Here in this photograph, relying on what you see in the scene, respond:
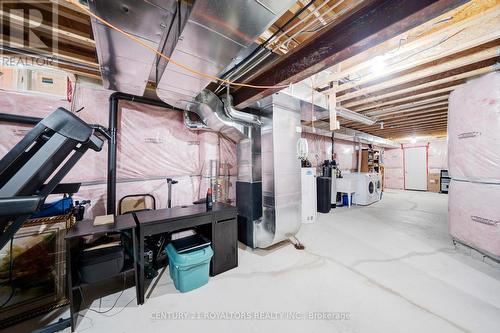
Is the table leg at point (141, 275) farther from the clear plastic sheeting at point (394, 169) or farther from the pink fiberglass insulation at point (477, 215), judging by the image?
the clear plastic sheeting at point (394, 169)

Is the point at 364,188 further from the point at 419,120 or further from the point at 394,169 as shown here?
the point at 394,169

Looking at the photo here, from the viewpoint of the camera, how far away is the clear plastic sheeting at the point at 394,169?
9.03 meters

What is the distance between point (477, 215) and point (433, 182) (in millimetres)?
7786

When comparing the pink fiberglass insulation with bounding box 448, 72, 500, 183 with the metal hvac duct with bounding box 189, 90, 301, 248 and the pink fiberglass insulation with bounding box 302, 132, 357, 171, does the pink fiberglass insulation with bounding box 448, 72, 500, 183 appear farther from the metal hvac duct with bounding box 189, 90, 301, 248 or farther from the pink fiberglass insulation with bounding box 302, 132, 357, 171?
the pink fiberglass insulation with bounding box 302, 132, 357, 171

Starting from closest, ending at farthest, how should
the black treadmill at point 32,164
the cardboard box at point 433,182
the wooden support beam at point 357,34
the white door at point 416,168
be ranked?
the black treadmill at point 32,164
the wooden support beam at point 357,34
the cardboard box at point 433,182
the white door at point 416,168

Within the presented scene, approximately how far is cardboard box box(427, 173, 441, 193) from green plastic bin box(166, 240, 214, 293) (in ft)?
34.2

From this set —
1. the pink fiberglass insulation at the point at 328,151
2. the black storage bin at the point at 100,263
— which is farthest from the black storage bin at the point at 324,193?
the black storage bin at the point at 100,263

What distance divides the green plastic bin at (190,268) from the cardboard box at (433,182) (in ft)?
34.2

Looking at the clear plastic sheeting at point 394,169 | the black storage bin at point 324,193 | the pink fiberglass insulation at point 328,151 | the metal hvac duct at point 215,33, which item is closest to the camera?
the metal hvac duct at point 215,33

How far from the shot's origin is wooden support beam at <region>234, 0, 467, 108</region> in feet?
3.76

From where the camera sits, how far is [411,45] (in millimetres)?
1916

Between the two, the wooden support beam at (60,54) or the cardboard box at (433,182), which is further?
the cardboard box at (433,182)

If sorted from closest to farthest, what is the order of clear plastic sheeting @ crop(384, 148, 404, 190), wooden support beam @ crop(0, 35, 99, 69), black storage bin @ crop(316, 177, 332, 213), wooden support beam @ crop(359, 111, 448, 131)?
1. wooden support beam @ crop(0, 35, 99, 69)
2. wooden support beam @ crop(359, 111, 448, 131)
3. black storage bin @ crop(316, 177, 332, 213)
4. clear plastic sheeting @ crop(384, 148, 404, 190)

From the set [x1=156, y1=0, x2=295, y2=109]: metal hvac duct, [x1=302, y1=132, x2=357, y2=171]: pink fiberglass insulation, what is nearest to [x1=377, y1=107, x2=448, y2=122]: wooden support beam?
[x1=302, y1=132, x2=357, y2=171]: pink fiberglass insulation
